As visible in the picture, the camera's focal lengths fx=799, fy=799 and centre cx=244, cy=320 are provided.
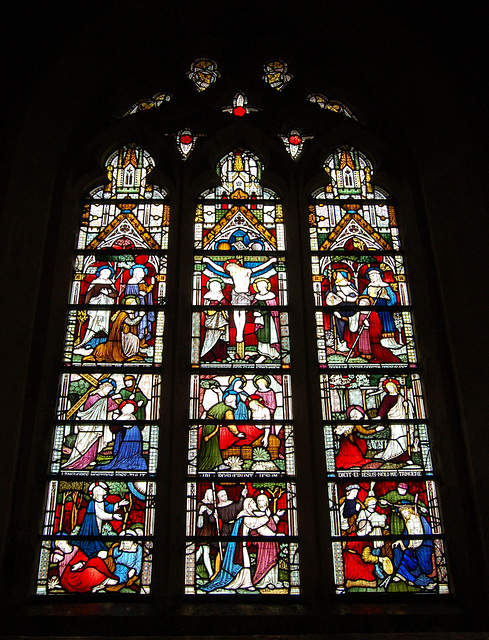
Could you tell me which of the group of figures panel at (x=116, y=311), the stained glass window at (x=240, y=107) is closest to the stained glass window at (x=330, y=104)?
the stained glass window at (x=240, y=107)

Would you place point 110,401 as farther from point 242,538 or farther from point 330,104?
point 330,104

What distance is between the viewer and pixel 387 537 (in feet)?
14.5

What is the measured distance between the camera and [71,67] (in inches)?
228

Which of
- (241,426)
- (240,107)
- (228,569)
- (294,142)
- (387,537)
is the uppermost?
(240,107)

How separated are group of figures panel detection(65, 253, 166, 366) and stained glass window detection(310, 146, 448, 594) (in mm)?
1065

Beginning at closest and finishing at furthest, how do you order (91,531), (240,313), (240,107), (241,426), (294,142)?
(91,531)
(241,426)
(240,313)
(294,142)
(240,107)

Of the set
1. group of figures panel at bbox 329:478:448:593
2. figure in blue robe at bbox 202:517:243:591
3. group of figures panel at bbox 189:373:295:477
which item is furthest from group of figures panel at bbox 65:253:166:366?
group of figures panel at bbox 329:478:448:593

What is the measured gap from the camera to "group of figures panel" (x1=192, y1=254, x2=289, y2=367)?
500 centimetres

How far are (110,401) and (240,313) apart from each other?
101 centimetres

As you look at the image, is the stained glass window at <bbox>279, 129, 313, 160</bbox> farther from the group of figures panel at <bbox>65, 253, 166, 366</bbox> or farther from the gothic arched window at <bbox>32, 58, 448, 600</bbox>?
the group of figures panel at <bbox>65, 253, 166, 366</bbox>

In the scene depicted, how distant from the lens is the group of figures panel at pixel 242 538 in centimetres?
428

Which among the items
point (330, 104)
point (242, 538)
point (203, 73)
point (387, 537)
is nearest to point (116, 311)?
point (242, 538)

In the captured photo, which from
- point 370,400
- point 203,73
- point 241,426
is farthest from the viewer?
point 203,73

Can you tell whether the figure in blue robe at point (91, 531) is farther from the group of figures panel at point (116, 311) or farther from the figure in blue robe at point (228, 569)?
the group of figures panel at point (116, 311)
